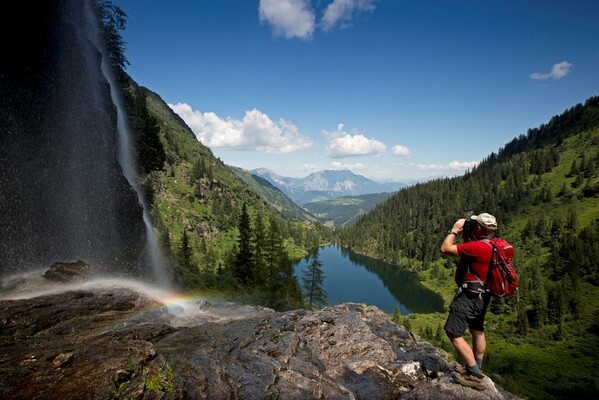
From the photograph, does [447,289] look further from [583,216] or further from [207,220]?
[207,220]

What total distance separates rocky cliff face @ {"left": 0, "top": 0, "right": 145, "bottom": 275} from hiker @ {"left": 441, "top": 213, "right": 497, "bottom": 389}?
67.6ft

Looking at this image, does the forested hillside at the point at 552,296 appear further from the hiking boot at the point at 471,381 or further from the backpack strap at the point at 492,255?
the backpack strap at the point at 492,255

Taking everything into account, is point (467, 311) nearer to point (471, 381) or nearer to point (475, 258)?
point (475, 258)

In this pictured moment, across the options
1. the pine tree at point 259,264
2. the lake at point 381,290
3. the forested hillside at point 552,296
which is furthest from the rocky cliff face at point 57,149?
the lake at point 381,290

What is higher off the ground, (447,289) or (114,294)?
(114,294)

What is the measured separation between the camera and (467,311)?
839cm

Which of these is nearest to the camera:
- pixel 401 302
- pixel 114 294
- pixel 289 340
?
Answer: pixel 289 340

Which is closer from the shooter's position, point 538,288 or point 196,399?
point 196,399

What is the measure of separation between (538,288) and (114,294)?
161m

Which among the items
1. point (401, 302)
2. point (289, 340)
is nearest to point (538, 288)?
point (401, 302)

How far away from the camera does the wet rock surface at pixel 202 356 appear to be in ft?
24.3

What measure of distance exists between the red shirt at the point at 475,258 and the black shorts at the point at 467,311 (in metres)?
0.48

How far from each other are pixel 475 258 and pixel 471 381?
3498 mm

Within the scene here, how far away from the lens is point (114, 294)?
17016mm
